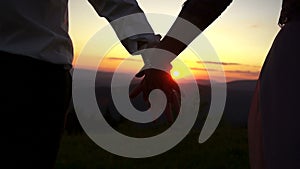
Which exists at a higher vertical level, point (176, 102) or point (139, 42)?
point (139, 42)

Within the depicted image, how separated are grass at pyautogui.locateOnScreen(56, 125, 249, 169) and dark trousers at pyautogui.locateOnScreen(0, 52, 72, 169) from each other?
25.2ft

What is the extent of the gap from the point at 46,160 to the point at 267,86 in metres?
1.16

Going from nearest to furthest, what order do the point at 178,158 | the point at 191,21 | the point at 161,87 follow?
the point at 191,21 < the point at 161,87 < the point at 178,158

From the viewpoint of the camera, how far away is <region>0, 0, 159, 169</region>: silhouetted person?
7.49 feet

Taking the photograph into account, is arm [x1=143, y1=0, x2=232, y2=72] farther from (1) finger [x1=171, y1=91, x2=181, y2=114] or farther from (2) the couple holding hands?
(1) finger [x1=171, y1=91, x2=181, y2=114]

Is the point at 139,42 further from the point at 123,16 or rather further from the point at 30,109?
the point at 30,109

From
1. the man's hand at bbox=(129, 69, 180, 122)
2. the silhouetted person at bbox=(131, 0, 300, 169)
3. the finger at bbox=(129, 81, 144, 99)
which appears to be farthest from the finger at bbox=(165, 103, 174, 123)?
→ the silhouetted person at bbox=(131, 0, 300, 169)

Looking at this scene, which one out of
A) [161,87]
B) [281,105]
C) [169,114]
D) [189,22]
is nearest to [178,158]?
[169,114]

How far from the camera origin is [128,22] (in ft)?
8.36

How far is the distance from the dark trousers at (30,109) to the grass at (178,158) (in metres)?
7.68

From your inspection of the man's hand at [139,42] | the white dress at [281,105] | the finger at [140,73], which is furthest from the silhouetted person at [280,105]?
the man's hand at [139,42]

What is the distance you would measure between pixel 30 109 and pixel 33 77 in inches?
5.5

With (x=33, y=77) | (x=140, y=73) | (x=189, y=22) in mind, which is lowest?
(x=33, y=77)

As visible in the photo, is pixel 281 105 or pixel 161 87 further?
pixel 161 87
